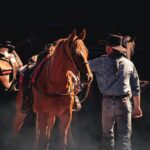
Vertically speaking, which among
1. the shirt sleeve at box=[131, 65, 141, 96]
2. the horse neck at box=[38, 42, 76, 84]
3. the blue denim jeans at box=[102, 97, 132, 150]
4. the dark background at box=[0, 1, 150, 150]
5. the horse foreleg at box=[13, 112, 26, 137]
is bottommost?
the horse foreleg at box=[13, 112, 26, 137]

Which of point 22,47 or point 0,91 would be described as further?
point 22,47

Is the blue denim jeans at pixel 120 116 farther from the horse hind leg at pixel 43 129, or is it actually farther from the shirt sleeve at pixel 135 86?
the horse hind leg at pixel 43 129

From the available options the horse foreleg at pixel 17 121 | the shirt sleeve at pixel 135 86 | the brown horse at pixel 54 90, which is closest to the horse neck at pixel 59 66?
the brown horse at pixel 54 90

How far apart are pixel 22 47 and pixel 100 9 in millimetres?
1708

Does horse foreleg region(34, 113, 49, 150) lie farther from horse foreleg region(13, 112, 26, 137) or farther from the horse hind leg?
horse foreleg region(13, 112, 26, 137)

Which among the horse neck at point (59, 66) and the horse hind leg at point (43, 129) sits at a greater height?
the horse neck at point (59, 66)

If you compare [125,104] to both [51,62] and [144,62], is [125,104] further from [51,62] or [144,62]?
[144,62]

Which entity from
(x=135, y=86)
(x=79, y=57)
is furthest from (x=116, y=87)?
(x=79, y=57)

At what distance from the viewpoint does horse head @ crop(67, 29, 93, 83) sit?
8391 millimetres

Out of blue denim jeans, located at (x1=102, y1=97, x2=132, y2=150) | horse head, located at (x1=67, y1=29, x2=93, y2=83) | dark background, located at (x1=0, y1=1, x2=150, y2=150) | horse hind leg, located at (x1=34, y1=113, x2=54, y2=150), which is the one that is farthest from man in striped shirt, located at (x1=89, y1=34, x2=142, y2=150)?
dark background, located at (x1=0, y1=1, x2=150, y2=150)

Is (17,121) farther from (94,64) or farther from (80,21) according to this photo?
(80,21)

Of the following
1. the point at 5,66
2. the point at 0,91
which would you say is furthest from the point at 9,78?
the point at 0,91

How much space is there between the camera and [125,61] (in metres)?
8.72

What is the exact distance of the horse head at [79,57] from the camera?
27.5ft
